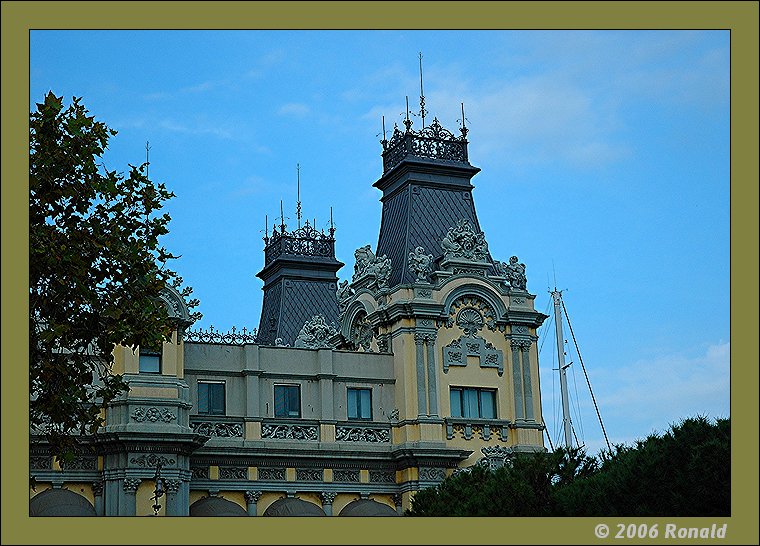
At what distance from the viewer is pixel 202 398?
4775 centimetres

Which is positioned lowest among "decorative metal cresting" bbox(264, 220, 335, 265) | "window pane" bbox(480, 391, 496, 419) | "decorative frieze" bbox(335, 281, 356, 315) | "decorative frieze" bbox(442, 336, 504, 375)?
"window pane" bbox(480, 391, 496, 419)

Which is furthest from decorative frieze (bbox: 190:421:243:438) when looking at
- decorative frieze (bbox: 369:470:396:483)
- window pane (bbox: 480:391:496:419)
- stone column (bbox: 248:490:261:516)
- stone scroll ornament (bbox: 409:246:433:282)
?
window pane (bbox: 480:391:496:419)

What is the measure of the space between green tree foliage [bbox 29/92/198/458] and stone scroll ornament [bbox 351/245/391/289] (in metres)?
20.0

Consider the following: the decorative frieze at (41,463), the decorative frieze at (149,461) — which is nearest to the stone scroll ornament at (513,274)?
the decorative frieze at (149,461)

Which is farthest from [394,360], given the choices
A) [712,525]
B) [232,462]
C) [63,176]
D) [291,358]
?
[712,525]

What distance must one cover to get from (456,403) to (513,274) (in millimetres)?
5789

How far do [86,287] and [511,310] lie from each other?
23704mm

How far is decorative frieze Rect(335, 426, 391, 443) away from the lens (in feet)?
161

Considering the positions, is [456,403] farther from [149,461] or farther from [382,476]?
[149,461]

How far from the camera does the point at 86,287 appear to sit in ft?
100

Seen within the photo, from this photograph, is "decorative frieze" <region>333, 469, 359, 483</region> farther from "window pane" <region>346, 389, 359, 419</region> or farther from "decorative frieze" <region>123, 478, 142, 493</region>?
"decorative frieze" <region>123, 478, 142, 493</region>

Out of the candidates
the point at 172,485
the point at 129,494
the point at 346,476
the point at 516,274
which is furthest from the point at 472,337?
the point at 129,494

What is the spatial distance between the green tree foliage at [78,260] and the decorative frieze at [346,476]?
1745cm

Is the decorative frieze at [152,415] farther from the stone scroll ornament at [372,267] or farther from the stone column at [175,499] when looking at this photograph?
the stone scroll ornament at [372,267]
